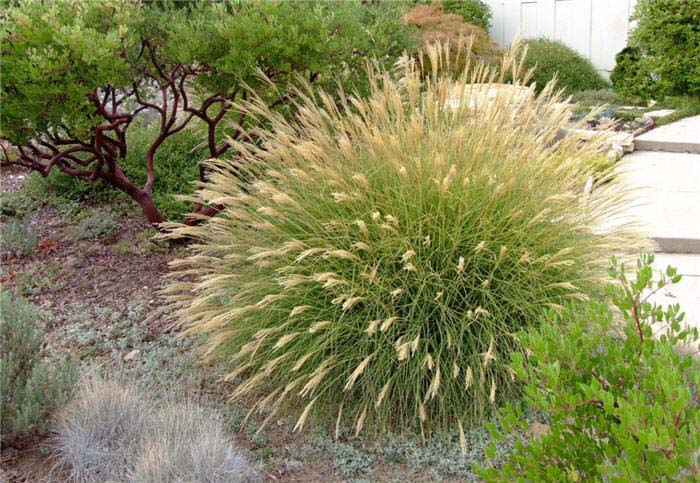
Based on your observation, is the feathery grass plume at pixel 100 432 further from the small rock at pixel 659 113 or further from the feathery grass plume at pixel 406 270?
the small rock at pixel 659 113

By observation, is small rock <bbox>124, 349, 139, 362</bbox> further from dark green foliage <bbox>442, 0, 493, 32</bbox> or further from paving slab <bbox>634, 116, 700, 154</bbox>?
dark green foliage <bbox>442, 0, 493, 32</bbox>

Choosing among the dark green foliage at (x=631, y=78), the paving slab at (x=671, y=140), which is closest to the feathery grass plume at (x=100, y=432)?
the paving slab at (x=671, y=140)

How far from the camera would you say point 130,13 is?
414 centimetres

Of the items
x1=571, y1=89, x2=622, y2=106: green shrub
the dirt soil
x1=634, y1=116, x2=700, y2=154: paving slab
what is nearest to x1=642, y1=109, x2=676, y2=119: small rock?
x1=634, y1=116, x2=700, y2=154: paving slab

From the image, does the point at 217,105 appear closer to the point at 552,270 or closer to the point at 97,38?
the point at 97,38

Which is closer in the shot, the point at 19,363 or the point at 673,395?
the point at 673,395

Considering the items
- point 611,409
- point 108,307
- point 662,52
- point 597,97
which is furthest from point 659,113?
point 611,409

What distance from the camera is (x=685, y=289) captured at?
4.13 metres

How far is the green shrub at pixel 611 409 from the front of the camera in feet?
4.93

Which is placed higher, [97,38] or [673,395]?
[97,38]

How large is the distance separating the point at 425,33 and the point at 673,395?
8.57 meters

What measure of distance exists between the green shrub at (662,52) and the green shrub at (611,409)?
24.5ft

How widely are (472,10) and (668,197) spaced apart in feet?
21.1

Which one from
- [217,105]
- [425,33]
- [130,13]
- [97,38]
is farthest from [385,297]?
[425,33]
